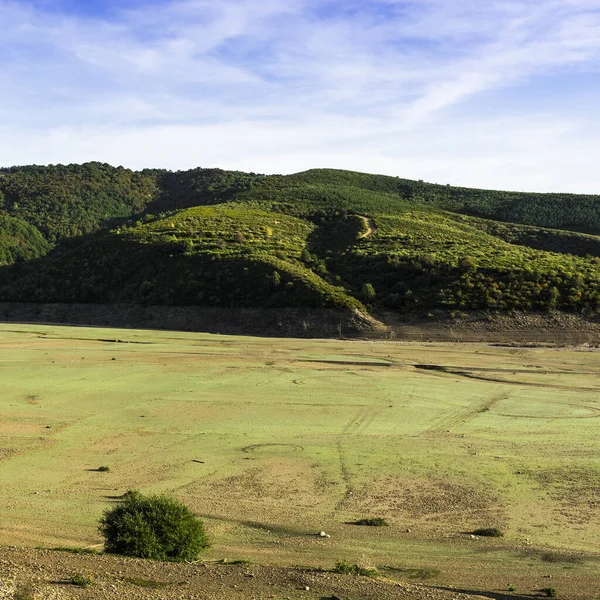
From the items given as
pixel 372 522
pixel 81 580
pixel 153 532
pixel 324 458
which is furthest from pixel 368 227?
pixel 81 580

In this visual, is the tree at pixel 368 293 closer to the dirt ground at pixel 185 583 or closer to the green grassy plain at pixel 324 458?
the green grassy plain at pixel 324 458

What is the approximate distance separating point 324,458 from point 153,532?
27.6ft

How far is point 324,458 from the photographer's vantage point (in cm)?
1964

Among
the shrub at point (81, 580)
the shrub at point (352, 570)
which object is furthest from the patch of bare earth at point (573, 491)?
the shrub at point (81, 580)

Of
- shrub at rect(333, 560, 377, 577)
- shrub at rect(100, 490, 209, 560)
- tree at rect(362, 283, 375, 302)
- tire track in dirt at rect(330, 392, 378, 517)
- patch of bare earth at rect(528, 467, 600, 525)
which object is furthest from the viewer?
tree at rect(362, 283, 375, 302)

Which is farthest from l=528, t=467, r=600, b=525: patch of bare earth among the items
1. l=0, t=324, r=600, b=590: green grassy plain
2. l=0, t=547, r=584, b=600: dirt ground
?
l=0, t=547, r=584, b=600: dirt ground

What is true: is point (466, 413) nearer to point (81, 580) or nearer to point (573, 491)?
point (573, 491)

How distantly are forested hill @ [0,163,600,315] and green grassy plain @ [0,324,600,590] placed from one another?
21.1 meters

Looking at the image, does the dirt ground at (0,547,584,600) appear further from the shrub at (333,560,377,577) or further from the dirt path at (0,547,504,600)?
the shrub at (333,560,377,577)

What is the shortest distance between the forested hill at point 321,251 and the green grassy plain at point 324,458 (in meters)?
21.1

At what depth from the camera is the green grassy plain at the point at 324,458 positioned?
13336mm

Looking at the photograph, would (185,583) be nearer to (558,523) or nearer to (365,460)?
(558,523)

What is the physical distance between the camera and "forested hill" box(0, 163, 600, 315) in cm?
5925

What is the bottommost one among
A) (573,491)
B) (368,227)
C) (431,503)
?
(431,503)
